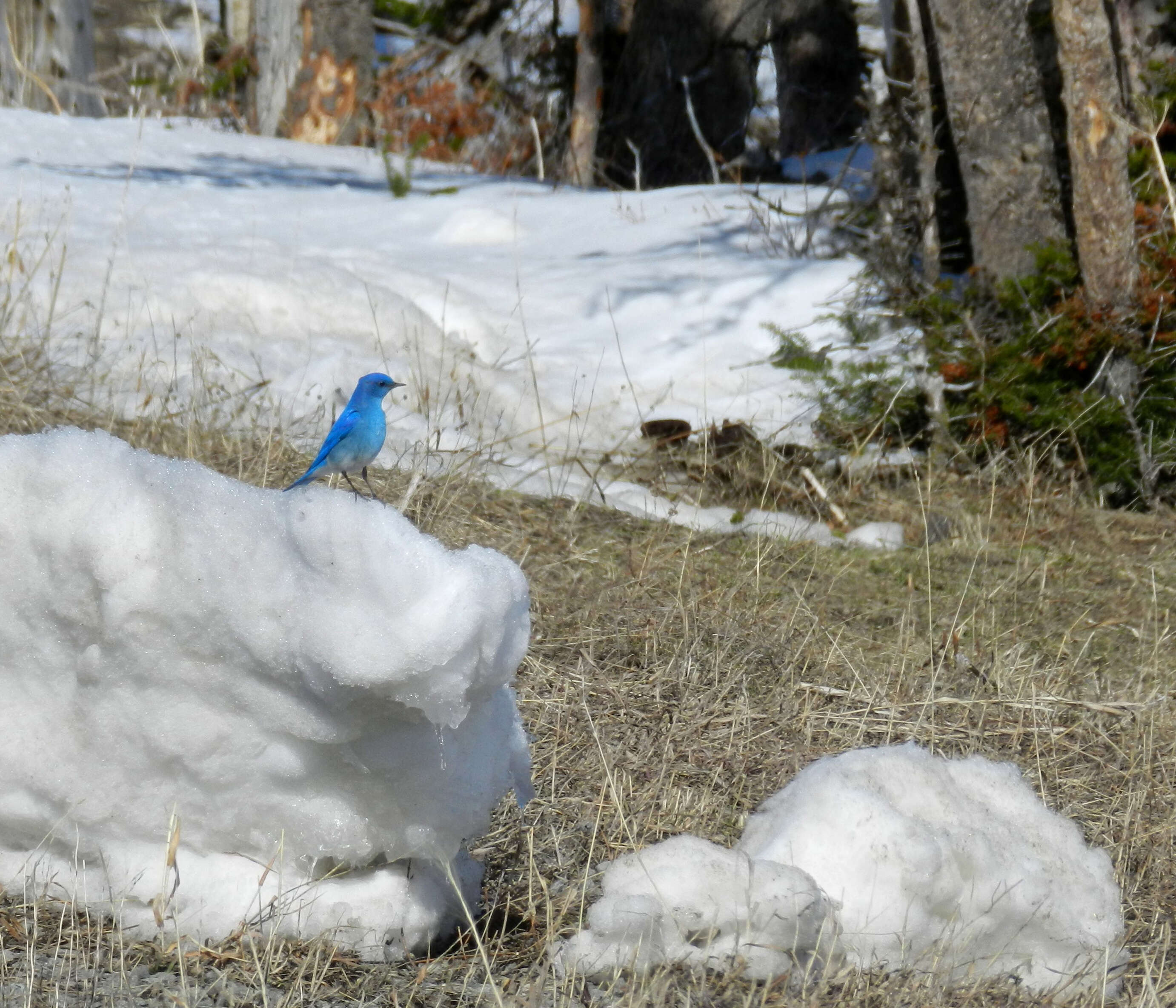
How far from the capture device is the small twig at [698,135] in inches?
332

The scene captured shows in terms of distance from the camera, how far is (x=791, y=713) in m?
2.91

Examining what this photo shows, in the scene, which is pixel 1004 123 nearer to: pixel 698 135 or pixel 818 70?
pixel 698 135

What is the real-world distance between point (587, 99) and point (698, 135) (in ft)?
5.66

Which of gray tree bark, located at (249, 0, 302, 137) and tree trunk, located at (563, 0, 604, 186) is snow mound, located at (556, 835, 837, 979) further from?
gray tree bark, located at (249, 0, 302, 137)

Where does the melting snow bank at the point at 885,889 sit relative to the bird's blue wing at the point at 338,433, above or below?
below

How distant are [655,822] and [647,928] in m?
0.64

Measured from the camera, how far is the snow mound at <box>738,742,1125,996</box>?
1.91 metres

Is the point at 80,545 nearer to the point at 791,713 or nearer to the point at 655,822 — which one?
the point at 655,822

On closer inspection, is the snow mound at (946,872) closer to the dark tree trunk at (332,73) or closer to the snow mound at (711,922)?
the snow mound at (711,922)

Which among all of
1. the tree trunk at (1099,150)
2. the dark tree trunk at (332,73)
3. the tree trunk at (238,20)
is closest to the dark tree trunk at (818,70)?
the dark tree trunk at (332,73)

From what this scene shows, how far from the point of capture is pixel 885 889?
192 centimetres

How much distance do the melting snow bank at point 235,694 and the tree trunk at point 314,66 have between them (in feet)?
31.7

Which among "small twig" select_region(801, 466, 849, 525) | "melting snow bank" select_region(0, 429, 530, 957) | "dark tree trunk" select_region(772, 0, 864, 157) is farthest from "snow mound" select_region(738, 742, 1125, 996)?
"dark tree trunk" select_region(772, 0, 864, 157)

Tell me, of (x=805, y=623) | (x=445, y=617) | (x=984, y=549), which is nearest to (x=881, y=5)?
(x=984, y=549)
